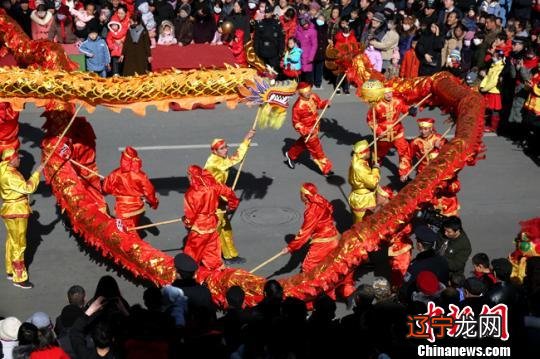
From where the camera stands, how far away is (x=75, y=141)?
11773mm

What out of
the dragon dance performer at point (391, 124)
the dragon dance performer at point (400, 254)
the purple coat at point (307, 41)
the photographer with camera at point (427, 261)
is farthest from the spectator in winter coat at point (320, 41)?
the photographer with camera at point (427, 261)

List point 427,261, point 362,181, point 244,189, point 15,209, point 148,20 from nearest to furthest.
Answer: point 427,261
point 15,209
point 362,181
point 244,189
point 148,20

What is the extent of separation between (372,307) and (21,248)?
463 cm

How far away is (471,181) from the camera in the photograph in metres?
13.9

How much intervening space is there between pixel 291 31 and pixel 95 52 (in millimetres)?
3932

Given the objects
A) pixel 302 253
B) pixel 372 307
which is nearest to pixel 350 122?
pixel 302 253

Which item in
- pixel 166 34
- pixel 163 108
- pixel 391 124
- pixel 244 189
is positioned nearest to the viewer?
pixel 163 108

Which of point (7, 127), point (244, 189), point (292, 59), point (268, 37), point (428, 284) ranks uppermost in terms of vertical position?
point (428, 284)

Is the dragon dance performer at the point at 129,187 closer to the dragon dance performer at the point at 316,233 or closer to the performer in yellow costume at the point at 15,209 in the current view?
the performer in yellow costume at the point at 15,209

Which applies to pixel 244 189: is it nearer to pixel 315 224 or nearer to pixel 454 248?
pixel 315 224

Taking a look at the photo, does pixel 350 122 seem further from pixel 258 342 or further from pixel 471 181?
pixel 258 342

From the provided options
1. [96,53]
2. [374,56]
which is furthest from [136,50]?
[374,56]

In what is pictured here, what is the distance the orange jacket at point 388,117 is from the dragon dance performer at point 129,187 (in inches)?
147

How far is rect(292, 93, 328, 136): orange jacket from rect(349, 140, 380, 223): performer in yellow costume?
8.29 feet
